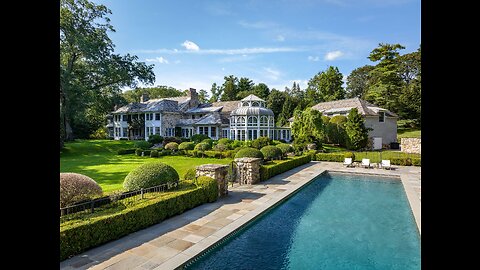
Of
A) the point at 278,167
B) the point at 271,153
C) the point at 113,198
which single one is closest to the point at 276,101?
the point at 271,153

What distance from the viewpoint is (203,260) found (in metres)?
6.95

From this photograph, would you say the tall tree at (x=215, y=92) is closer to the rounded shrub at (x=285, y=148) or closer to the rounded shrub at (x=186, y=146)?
the rounded shrub at (x=186, y=146)

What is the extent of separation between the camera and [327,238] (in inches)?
332

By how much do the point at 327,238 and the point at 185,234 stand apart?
4.50m

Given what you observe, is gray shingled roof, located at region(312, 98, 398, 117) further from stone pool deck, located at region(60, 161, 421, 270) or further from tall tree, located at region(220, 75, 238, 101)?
tall tree, located at region(220, 75, 238, 101)

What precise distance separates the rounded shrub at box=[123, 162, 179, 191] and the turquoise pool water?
395 cm

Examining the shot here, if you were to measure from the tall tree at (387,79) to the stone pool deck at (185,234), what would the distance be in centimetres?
3391

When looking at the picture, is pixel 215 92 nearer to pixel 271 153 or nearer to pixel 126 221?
pixel 271 153

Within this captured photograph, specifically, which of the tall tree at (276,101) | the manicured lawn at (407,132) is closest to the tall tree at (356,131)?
the manicured lawn at (407,132)

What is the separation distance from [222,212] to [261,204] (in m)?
1.84

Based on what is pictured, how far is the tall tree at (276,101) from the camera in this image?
55.2m

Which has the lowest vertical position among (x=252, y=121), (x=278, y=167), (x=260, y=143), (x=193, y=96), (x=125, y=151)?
(x=278, y=167)

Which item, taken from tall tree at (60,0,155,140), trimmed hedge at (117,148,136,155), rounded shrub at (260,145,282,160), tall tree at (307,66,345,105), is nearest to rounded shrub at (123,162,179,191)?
rounded shrub at (260,145,282,160)

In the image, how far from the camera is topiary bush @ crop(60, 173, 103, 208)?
806cm
